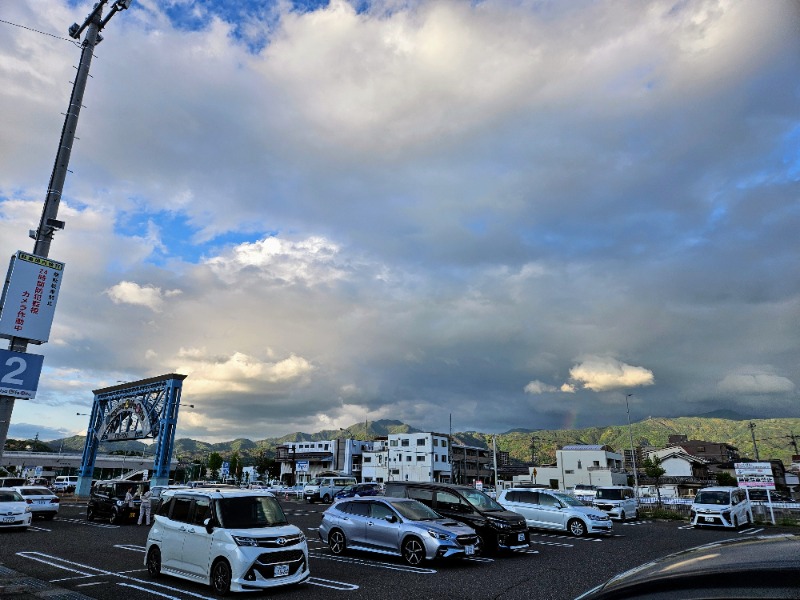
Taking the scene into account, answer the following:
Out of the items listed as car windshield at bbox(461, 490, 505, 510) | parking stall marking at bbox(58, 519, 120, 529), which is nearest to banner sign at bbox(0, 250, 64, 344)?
parking stall marking at bbox(58, 519, 120, 529)

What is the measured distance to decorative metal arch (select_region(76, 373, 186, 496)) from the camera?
45.1m

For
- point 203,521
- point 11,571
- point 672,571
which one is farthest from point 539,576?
point 11,571

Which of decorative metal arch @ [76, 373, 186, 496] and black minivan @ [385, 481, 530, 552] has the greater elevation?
decorative metal arch @ [76, 373, 186, 496]

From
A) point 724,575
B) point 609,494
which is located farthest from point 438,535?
point 609,494

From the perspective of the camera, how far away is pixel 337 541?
14734mm

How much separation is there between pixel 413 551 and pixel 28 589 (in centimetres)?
817

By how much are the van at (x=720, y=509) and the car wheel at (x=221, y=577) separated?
23.3 meters

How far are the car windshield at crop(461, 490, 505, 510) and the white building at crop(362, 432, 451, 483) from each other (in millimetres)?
71292

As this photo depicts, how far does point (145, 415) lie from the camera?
47.1 meters

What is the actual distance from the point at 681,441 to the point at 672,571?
13621 cm

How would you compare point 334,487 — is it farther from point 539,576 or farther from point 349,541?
point 539,576

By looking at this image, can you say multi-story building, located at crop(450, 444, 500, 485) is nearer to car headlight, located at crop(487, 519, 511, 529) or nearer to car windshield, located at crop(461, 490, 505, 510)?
car windshield, located at crop(461, 490, 505, 510)

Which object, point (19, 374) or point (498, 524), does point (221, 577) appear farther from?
point (19, 374)

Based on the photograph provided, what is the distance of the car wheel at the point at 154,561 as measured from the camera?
37.1 feet
